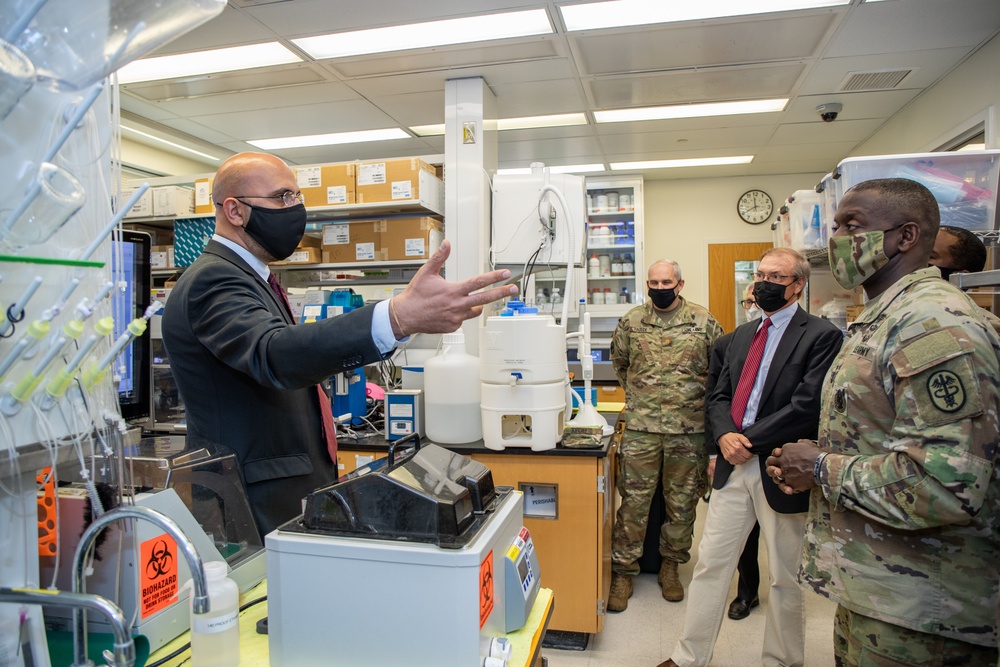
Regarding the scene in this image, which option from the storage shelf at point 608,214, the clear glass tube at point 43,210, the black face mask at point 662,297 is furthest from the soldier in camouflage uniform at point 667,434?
the storage shelf at point 608,214

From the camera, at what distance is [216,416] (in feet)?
4.60

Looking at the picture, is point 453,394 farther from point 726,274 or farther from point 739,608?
point 726,274

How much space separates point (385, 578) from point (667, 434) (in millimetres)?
2409

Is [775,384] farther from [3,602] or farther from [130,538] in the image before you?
[3,602]

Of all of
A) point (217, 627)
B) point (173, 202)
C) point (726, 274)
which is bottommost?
point (217, 627)

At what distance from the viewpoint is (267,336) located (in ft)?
3.75

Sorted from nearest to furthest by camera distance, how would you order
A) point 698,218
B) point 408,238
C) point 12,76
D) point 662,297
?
point 12,76 < point 662,297 < point 408,238 < point 698,218

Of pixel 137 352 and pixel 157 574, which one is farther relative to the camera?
pixel 137 352

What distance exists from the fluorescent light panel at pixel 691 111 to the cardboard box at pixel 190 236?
2741 mm

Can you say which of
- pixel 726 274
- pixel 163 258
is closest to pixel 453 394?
pixel 163 258

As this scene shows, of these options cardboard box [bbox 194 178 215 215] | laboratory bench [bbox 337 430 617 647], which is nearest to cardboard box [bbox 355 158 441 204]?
cardboard box [bbox 194 178 215 215]

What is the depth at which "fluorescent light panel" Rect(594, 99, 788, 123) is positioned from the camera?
14.2 feet

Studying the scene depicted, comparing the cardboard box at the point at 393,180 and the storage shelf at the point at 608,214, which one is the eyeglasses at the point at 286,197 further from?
the storage shelf at the point at 608,214

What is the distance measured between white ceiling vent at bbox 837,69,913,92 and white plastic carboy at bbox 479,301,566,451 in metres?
2.75
